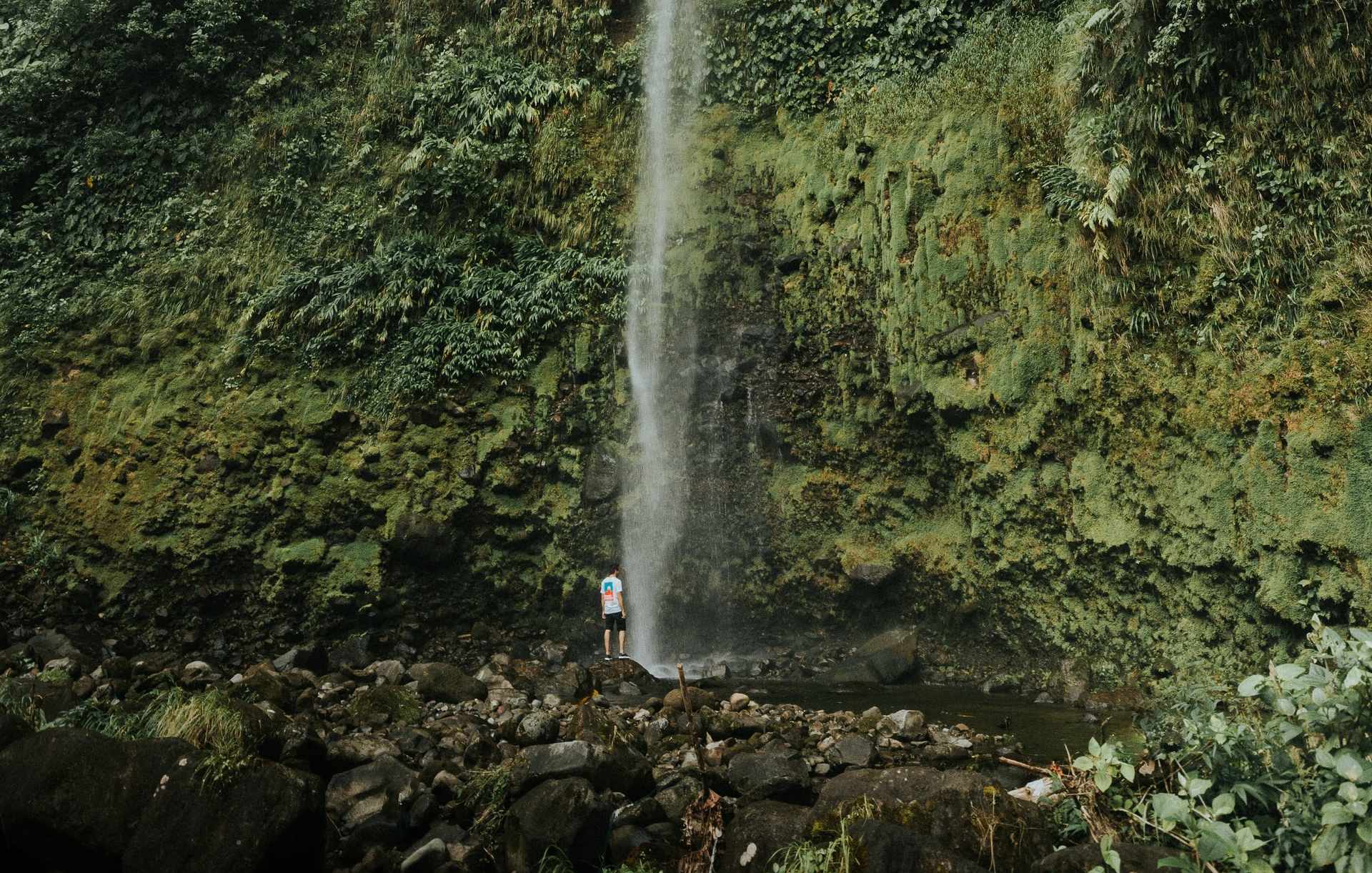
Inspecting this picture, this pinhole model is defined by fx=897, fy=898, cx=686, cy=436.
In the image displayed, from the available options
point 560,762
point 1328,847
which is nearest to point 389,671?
point 560,762

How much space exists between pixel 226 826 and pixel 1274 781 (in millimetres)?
5330

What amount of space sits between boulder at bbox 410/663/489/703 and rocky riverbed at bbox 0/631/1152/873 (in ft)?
2.35

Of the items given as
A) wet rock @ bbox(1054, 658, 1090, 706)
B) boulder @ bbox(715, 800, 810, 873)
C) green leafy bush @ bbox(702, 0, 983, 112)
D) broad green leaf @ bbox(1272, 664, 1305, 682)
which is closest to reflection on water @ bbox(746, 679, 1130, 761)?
wet rock @ bbox(1054, 658, 1090, 706)

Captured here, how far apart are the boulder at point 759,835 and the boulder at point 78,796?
10.8 feet

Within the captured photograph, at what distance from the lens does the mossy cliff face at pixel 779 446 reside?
9.67 m

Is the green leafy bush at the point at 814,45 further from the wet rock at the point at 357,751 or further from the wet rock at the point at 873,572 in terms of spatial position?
the wet rock at the point at 357,751

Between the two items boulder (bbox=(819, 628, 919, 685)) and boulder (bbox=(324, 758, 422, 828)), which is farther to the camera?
boulder (bbox=(819, 628, 919, 685))

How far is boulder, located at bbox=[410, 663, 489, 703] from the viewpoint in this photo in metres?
9.26

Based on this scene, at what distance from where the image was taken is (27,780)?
5.39 metres

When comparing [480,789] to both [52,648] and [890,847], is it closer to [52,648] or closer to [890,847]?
[890,847]

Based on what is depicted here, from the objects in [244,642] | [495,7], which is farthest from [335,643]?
[495,7]

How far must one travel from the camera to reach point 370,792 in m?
6.17

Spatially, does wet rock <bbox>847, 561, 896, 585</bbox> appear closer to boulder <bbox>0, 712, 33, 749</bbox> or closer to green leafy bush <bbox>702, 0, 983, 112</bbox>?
green leafy bush <bbox>702, 0, 983, 112</bbox>

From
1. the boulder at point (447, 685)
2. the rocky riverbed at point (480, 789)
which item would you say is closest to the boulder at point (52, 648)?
the rocky riverbed at point (480, 789)
